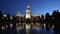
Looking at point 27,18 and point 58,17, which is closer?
point 58,17

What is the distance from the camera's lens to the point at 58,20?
97.8 m

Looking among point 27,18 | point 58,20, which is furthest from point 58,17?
point 27,18

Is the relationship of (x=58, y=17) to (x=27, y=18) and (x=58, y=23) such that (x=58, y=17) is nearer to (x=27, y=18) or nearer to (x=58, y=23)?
(x=58, y=23)

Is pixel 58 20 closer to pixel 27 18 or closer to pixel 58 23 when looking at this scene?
pixel 58 23

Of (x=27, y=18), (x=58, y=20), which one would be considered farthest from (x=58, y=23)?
(x=27, y=18)

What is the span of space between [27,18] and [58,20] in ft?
327

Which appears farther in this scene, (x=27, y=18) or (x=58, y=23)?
(x=27, y=18)

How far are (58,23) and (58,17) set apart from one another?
5118mm

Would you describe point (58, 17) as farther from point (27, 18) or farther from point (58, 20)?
point (27, 18)

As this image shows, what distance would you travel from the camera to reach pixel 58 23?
95.3 metres

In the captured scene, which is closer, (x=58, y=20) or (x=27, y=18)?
(x=58, y=20)

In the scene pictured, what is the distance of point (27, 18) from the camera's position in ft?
645

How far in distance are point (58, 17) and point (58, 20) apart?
7.80 feet
